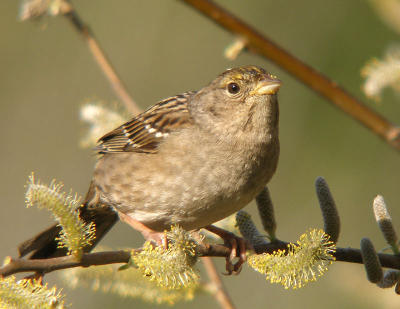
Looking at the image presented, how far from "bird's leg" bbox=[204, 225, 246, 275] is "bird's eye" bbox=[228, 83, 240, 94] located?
736 millimetres

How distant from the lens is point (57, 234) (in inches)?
132

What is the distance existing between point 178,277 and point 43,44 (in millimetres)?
6338

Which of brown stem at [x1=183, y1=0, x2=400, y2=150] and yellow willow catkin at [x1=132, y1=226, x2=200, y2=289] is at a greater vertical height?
brown stem at [x1=183, y1=0, x2=400, y2=150]

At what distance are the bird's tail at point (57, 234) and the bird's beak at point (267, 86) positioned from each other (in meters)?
1.12

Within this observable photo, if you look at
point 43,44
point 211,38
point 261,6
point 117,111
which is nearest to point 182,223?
point 117,111

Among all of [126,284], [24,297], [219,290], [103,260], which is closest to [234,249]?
[219,290]

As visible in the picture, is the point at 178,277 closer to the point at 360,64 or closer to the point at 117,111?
the point at 117,111

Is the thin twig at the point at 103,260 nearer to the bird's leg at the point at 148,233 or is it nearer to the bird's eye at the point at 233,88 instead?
the bird's leg at the point at 148,233

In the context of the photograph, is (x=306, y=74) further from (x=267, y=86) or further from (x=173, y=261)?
(x=267, y=86)

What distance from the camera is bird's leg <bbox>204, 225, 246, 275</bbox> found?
3.04 meters

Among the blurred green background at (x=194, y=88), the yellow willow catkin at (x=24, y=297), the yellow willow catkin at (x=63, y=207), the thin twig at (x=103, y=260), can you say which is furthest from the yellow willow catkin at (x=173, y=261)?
the blurred green background at (x=194, y=88)

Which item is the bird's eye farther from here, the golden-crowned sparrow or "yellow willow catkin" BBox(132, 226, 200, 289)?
"yellow willow catkin" BBox(132, 226, 200, 289)

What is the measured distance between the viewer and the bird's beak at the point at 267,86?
303 centimetres

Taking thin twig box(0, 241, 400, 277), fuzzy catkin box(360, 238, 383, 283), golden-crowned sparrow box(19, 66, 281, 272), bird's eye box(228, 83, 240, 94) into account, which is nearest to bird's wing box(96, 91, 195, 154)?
golden-crowned sparrow box(19, 66, 281, 272)
